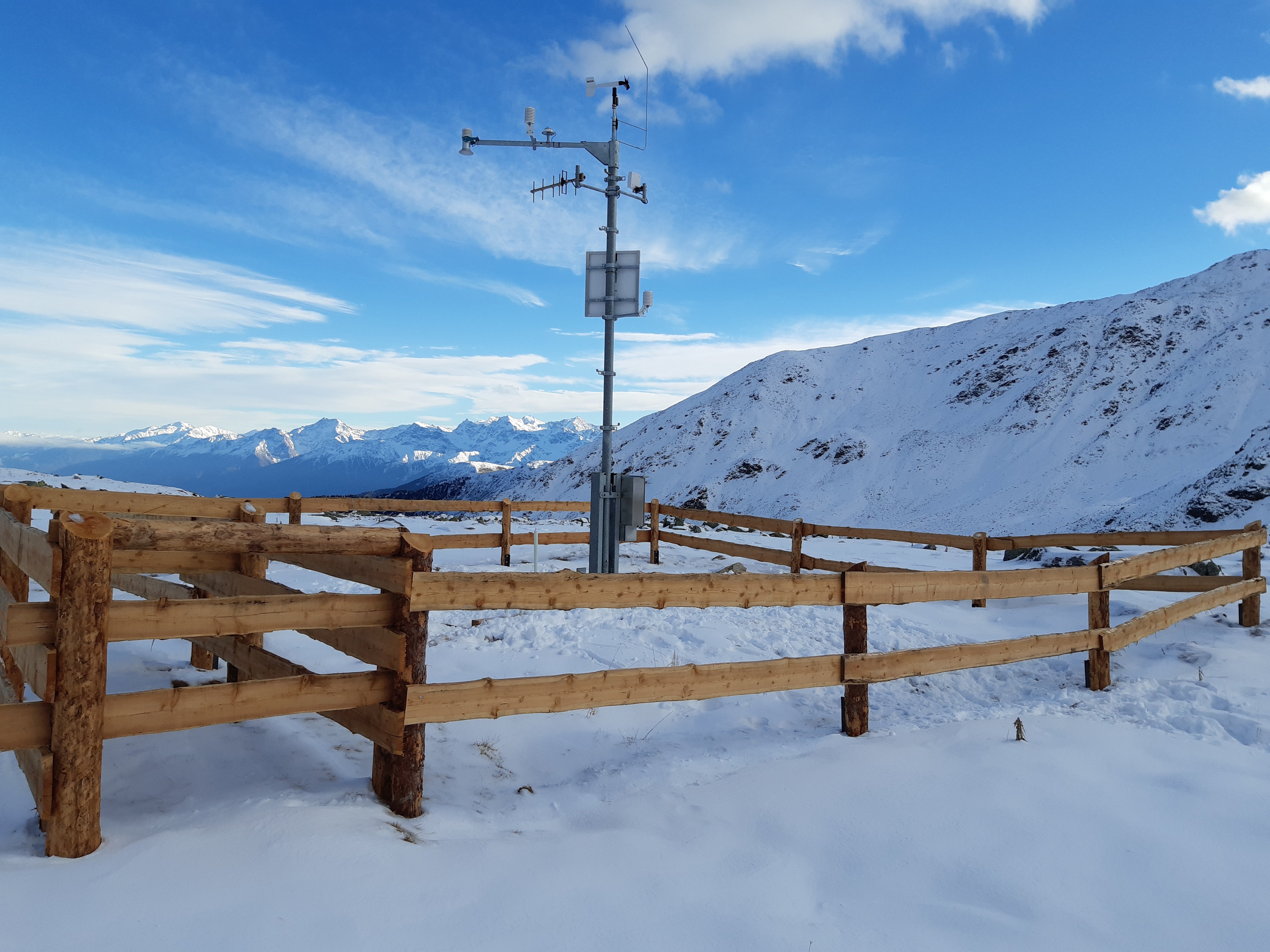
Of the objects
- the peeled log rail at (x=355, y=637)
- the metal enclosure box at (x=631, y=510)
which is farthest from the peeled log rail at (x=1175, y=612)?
the metal enclosure box at (x=631, y=510)

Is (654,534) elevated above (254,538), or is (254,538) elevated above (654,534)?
(254,538)

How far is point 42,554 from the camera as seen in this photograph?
10.4ft

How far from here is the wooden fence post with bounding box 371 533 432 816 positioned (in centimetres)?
373

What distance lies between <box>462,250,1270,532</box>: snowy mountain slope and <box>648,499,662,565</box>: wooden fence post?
19.3 metres

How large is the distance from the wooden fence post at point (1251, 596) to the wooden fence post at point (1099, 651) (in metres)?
3.27

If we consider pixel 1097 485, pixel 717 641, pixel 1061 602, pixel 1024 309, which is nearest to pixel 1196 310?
pixel 1024 309

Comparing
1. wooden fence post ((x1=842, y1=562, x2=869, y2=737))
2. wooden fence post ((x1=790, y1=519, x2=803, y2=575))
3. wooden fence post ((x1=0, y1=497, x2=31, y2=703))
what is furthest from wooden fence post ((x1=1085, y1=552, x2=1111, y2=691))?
wooden fence post ((x1=0, y1=497, x2=31, y2=703))

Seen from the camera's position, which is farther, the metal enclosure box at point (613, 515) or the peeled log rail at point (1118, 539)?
the metal enclosure box at point (613, 515)

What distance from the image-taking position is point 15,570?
5.52 metres

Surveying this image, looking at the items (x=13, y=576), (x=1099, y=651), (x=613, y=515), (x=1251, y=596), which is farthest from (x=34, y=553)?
(x=1251, y=596)

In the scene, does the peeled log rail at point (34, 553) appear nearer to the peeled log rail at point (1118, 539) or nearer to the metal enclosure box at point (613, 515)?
the metal enclosure box at point (613, 515)

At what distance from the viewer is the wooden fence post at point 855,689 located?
5.12m

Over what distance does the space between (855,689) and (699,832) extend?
1897mm

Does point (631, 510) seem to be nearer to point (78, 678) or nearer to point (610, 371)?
point (610, 371)
